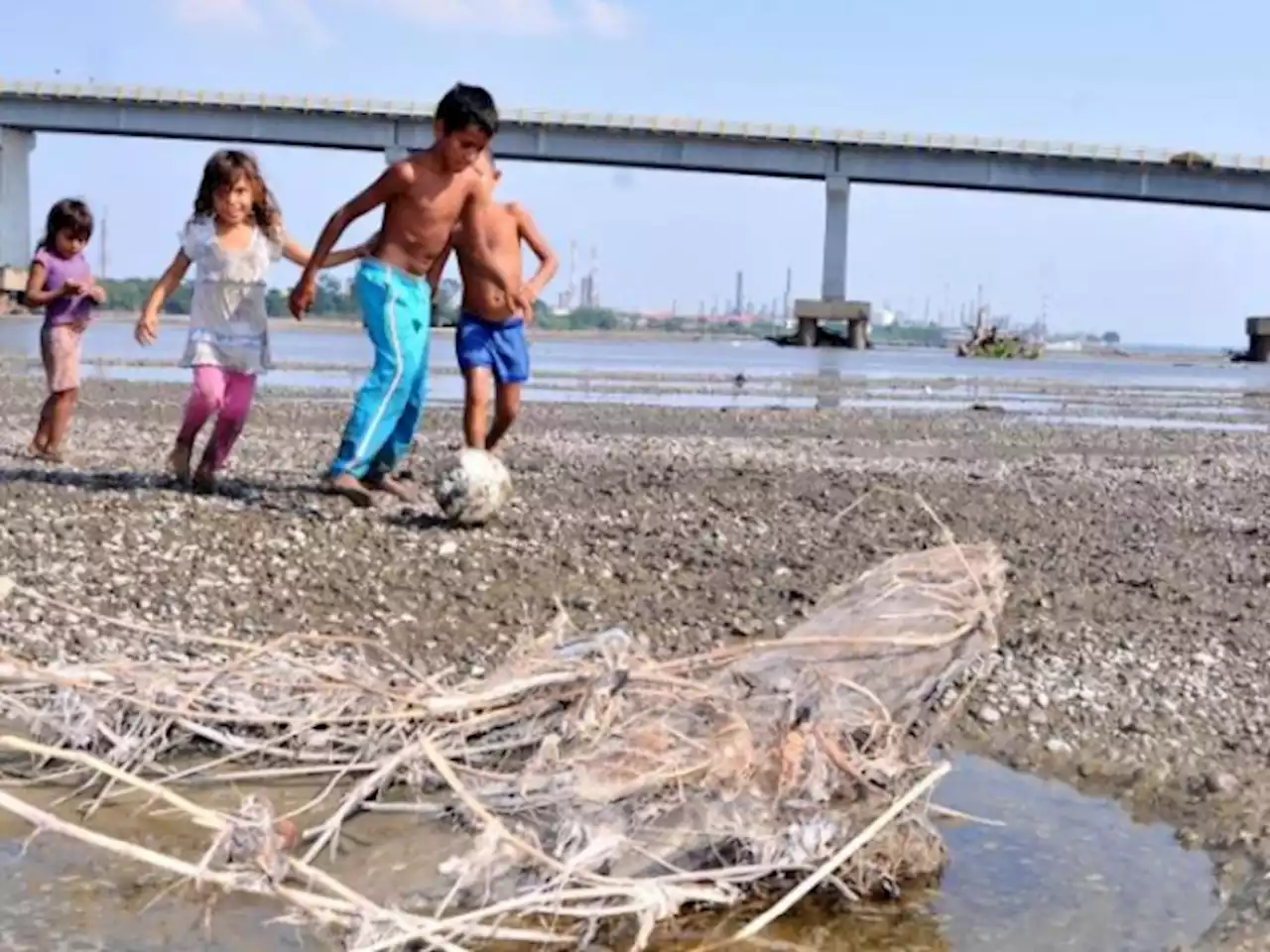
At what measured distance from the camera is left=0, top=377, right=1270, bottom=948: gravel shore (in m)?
4.33

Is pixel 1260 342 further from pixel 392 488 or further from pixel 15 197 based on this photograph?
pixel 392 488

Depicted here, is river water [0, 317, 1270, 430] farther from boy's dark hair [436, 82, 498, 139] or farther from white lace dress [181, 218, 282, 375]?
boy's dark hair [436, 82, 498, 139]

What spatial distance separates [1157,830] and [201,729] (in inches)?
85.9

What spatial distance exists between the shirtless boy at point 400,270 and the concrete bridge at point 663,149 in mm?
59329

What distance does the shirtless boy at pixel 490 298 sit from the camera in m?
6.95

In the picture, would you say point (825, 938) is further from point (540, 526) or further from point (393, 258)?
point (393, 258)

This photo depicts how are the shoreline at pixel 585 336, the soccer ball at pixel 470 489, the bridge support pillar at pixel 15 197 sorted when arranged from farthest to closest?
the bridge support pillar at pixel 15 197, the shoreline at pixel 585 336, the soccer ball at pixel 470 489

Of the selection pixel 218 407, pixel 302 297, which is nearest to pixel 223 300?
pixel 302 297

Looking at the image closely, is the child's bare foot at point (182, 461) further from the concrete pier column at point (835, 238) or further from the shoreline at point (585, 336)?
the concrete pier column at point (835, 238)

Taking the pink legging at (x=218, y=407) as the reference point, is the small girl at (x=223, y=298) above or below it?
above

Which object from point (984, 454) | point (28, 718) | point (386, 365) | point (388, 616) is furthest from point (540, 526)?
point (984, 454)

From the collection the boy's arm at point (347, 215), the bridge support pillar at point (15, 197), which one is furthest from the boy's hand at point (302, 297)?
the bridge support pillar at point (15, 197)

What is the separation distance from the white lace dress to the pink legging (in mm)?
58

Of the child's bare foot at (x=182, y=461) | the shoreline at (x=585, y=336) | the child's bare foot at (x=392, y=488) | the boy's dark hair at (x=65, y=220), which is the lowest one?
the shoreline at (x=585, y=336)
